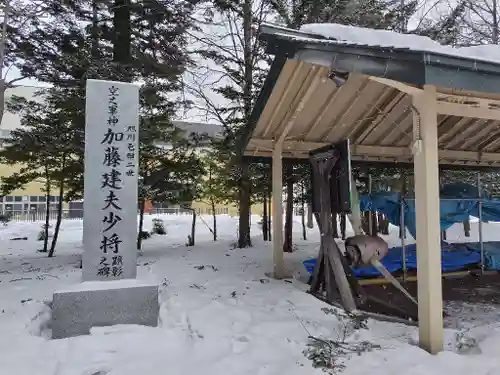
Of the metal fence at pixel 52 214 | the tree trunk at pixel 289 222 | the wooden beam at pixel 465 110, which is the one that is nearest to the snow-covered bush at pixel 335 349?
the wooden beam at pixel 465 110

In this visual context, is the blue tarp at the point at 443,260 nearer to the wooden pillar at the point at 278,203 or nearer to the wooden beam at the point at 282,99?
the wooden pillar at the point at 278,203

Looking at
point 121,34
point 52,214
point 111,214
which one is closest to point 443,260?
point 111,214

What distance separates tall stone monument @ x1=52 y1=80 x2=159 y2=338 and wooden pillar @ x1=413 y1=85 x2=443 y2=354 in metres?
2.68


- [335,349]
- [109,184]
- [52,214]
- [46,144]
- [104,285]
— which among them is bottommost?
→ [335,349]

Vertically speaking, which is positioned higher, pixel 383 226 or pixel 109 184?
pixel 109 184

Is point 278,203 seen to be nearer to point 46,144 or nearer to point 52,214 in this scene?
point 46,144

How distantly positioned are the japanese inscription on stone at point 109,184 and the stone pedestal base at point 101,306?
27cm

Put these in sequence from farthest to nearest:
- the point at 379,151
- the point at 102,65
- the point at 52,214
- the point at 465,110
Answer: the point at 52,214
the point at 379,151
the point at 102,65
the point at 465,110

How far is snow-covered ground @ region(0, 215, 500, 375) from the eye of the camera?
2.83 metres

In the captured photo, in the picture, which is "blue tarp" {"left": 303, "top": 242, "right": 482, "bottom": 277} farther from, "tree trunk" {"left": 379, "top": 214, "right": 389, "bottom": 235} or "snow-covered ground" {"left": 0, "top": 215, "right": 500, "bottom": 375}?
"tree trunk" {"left": 379, "top": 214, "right": 389, "bottom": 235}

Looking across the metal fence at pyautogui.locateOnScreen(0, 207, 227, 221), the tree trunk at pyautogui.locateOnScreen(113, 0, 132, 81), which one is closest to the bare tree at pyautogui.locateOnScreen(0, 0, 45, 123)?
the tree trunk at pyautogui.locateOnScreen(113, 0, 132, 81)

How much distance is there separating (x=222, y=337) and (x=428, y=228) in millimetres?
2248

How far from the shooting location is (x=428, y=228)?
321 centimetres

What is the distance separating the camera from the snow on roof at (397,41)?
3088mm
